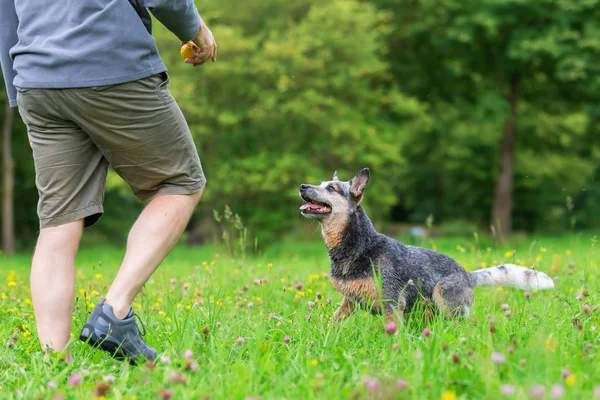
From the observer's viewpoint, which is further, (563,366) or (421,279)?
(421,279)

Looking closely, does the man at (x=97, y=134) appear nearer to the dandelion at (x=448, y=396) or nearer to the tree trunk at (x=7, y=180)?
the dandelion at (x=448, y=396)

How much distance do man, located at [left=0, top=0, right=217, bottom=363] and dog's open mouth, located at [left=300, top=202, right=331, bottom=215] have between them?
1.09 meters

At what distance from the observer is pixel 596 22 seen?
55.6ft

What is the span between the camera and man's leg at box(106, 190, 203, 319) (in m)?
3.33

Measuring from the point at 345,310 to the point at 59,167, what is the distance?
6.30 feet

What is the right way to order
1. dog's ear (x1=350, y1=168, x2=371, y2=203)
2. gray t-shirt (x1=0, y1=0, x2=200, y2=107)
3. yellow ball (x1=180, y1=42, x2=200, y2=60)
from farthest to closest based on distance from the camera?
1. dog's ear (x1=350, y1=168, x2=371, y2=203)
2. yellow ball (x1=180, y1=42, x2=200, y2=60)
3. gray t-shirt (x1=0, y1=0, x2=200, y2=107)

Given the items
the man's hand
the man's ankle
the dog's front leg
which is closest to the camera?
the man's ankle

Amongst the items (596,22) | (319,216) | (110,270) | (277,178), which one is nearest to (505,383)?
(319,216)

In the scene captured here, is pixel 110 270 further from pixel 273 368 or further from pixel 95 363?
pixel 273 368

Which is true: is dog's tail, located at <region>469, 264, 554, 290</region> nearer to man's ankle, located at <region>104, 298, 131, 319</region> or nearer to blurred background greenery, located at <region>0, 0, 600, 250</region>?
man's ankle, located at <region>104, 298, 131, 319</region>

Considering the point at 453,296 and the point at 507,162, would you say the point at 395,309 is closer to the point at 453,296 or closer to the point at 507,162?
the point at 453,296

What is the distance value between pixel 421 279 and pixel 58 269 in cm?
221

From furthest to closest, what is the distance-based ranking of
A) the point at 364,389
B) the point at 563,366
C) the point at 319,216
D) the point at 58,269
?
the point at 319,216 < the point at 58,269 < the point at 563,366 < the point at 364,389

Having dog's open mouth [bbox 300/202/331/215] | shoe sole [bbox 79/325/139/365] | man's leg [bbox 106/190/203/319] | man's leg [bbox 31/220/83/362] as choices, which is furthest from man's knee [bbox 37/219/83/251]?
dog's open mouth [bbox 300/202/331/215]
